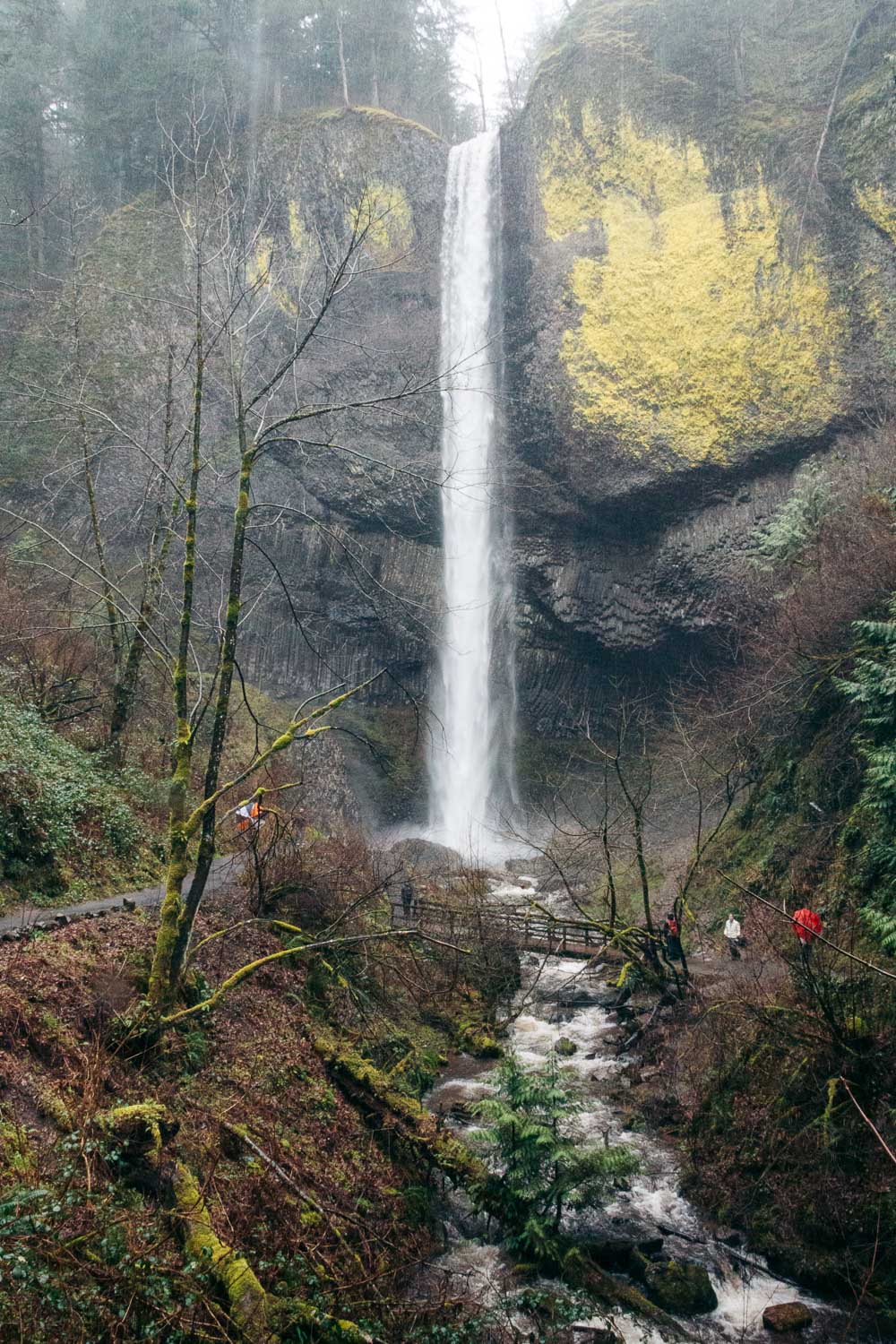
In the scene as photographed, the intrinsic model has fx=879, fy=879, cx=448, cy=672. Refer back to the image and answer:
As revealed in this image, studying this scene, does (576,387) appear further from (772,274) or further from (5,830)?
(5,830)

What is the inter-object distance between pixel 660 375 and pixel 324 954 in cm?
2022

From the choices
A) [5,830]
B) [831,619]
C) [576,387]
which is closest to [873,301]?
[576,387]

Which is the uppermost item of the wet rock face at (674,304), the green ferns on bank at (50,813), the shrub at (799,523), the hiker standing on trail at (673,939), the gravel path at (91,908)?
the wet rock face at (674,304)

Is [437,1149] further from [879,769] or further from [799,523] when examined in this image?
[799,523]

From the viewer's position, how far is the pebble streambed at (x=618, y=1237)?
7148 millimetres

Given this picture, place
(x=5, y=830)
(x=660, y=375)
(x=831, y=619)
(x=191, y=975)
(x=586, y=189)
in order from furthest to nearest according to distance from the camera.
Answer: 1. (x=586, y=189)
2. (x=660, y=375)
3. (x=831, y=619)
4. (x=5, y=830)
5. (x=191, y=975)

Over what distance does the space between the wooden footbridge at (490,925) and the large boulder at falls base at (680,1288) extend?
5355mm

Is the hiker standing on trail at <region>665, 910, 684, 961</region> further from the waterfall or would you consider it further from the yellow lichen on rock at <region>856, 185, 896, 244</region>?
the yellow lichen on rock at <region>856, 185, 896, 244</region>

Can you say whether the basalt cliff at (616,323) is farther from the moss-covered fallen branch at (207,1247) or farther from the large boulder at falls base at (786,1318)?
the moss-covered fallen branch at (207,1247)

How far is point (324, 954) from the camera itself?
33.2 feet

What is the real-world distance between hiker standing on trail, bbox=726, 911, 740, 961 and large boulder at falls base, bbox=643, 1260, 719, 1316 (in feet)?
18.9

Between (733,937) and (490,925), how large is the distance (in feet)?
12.6

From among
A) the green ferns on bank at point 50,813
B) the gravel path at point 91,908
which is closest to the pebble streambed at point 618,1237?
the gravel path at point 91,908

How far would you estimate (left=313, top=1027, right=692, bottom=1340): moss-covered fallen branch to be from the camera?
7441mm
